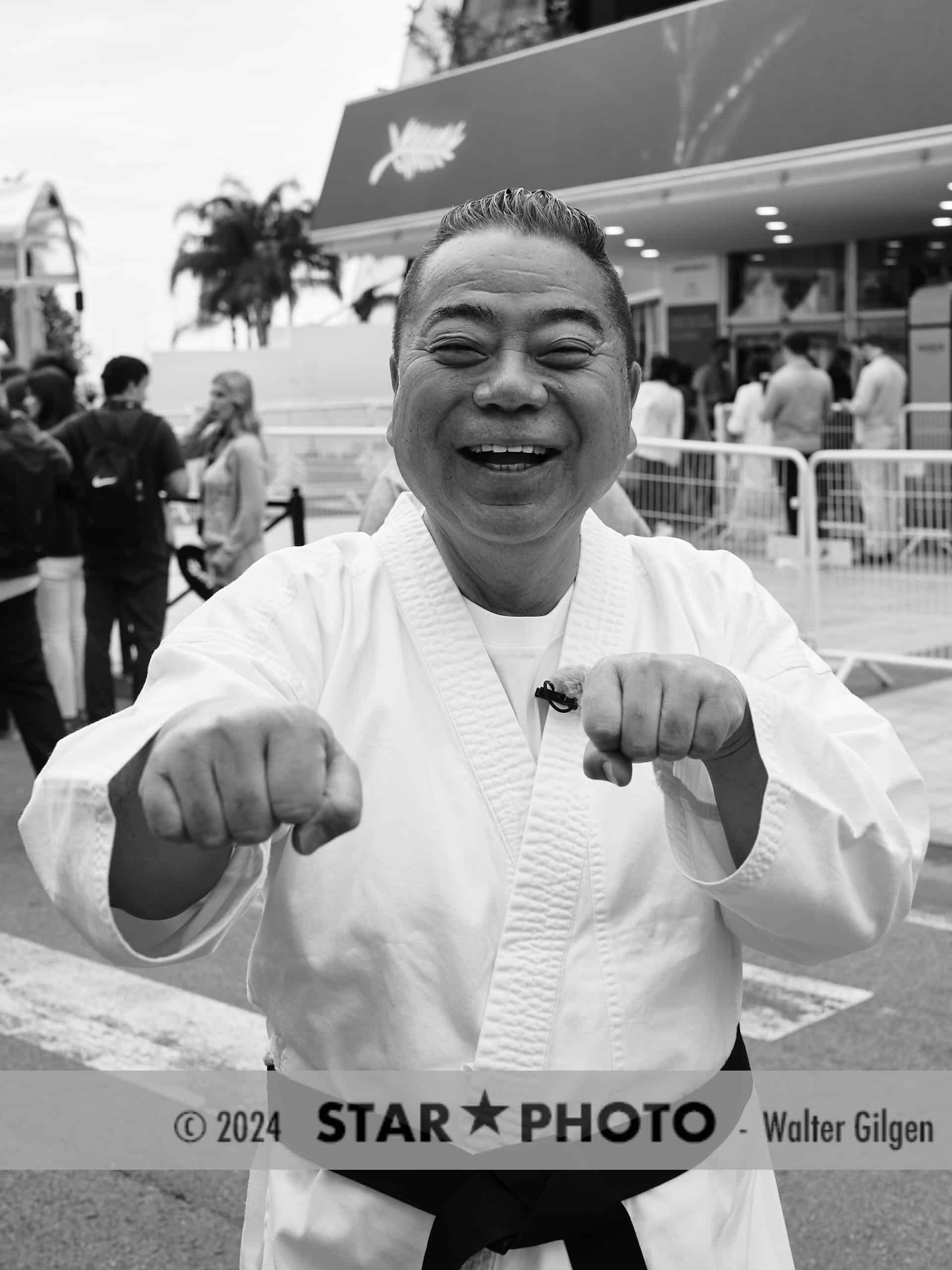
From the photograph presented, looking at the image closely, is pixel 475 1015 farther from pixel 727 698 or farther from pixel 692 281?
pixel 692 281

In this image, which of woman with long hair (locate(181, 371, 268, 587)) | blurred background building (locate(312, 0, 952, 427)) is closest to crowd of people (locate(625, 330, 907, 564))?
blurred background building (locate(312, 0, 952, 427))

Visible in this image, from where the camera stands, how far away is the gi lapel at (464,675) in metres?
1.56

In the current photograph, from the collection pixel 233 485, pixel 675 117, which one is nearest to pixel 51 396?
pixel 233 485

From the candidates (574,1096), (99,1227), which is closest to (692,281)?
(99,1227)

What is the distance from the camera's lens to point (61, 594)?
8148 millimetres

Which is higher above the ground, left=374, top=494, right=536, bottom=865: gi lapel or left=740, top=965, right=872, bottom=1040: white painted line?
left=374, top=494, right=536, bottom=865: gi lapel

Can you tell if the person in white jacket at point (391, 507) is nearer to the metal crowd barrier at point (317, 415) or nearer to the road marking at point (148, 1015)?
the road marking at point (148, 1015)

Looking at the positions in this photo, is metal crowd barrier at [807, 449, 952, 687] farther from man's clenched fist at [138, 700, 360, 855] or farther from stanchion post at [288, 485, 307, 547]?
man's clenched fist at [138, 700, 360, 855]

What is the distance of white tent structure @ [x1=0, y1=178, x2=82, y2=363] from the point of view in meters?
17.9

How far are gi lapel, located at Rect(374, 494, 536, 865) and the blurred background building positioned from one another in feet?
39.1

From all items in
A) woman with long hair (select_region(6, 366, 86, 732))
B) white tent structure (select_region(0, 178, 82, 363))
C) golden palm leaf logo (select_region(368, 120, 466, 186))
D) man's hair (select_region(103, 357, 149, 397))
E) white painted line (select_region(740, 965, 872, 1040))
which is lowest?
white painted line (select_region(740, 965, 872, 1040))

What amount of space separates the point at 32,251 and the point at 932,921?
52.1 feet

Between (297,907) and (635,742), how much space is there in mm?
429

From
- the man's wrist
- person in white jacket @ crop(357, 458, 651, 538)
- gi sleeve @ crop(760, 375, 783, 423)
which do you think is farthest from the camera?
gi sleeve @ crop(760, 375, 783, 423)
